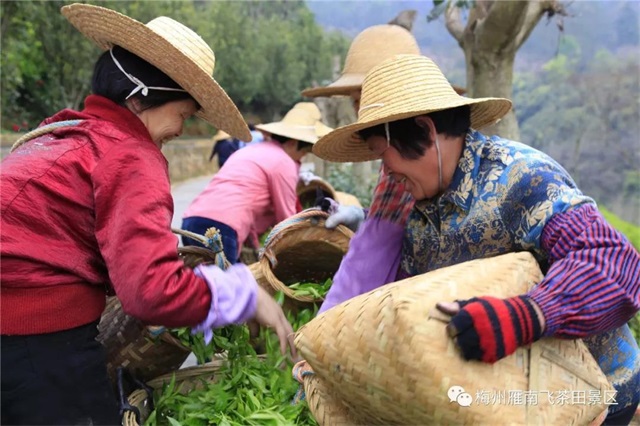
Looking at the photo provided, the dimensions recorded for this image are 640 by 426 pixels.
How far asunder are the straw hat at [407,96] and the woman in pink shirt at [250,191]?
1927 mm

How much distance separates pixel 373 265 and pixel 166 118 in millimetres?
895

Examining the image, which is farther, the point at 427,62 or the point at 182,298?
the point at 427,62

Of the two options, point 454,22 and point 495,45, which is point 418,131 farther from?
point 454,22

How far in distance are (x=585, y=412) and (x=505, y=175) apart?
25.4 inches

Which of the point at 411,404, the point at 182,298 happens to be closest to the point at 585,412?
the point at 411,404

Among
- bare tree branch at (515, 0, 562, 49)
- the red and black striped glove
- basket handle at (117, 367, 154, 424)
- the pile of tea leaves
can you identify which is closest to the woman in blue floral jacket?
the red and black striped glove

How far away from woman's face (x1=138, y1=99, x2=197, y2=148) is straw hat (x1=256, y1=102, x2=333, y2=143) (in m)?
2.16

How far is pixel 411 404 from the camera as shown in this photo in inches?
49.6

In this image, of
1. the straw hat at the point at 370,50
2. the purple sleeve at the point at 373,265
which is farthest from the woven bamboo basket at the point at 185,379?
the straw hat at the point at 370,50

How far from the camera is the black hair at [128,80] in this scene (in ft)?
5.50

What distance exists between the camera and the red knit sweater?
4.63ft

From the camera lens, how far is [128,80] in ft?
5.52

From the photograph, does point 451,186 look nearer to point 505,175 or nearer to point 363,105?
point 505,175

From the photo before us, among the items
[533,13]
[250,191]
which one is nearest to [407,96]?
[250,191]
